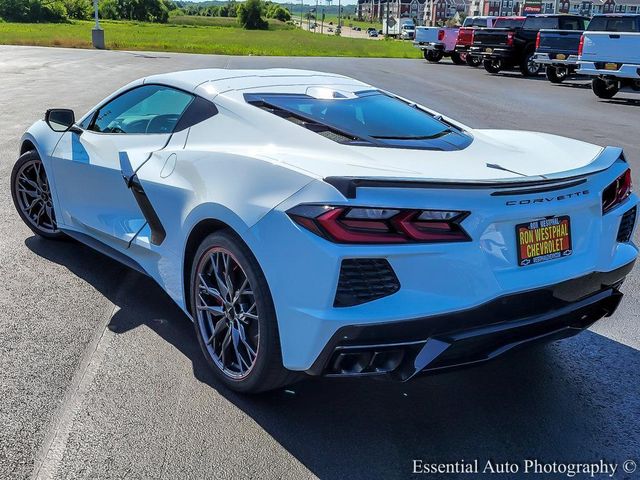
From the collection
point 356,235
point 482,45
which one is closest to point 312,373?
point 356,235

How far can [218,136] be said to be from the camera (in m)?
3.72

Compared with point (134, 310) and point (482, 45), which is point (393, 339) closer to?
point (134, 310)

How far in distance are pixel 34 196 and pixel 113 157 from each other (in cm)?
155

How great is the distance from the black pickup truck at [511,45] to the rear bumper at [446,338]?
24999 millimetres

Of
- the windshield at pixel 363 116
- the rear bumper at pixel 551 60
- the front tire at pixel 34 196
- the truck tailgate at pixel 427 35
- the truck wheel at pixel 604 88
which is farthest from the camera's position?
the truck tailgate at pixel 427 35

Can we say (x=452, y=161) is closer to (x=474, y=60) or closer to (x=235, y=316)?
(x=235, y=316)

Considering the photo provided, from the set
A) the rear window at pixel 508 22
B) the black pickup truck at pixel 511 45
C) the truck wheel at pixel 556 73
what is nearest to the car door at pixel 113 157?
the truck wheel at pixel 556 73

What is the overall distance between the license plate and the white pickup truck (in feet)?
53.3

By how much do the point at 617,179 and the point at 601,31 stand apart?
1717 cm

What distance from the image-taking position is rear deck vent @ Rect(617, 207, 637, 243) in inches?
139

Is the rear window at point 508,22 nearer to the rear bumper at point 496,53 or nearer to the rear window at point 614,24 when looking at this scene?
the rear bumper at point 496,53

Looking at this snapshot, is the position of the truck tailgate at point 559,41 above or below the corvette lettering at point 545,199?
below

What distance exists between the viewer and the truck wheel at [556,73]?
2395cm

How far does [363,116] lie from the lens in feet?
12.8
